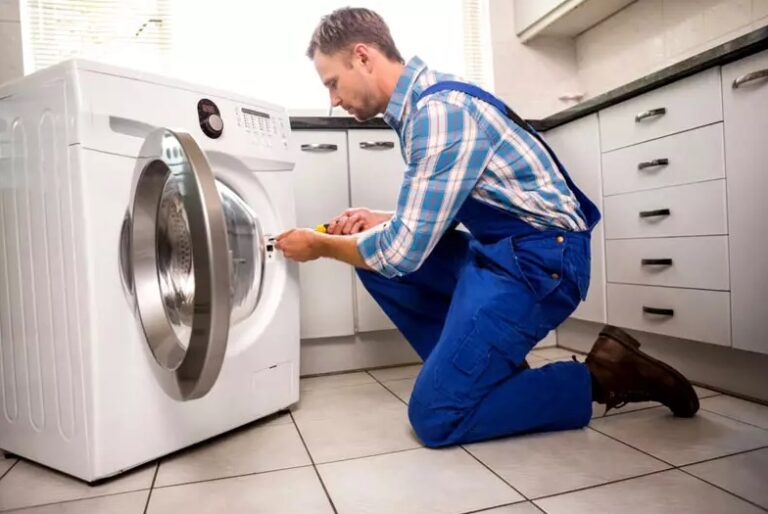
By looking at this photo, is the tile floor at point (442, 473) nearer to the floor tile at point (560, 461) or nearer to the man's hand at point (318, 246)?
the floor tile at point (560, 461)

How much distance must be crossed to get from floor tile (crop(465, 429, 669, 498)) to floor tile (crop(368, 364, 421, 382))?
25.8 inches

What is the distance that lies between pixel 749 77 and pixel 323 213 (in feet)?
4.07

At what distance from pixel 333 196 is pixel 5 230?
94 centimetres

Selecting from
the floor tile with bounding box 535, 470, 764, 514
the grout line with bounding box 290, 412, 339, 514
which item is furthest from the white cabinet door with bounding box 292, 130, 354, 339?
the floor tile with bounding box 535, 470, 764, 514

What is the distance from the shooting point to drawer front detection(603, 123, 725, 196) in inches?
54.8

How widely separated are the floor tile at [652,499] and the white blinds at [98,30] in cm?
215

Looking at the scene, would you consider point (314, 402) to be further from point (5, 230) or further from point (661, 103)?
point (661, 103)

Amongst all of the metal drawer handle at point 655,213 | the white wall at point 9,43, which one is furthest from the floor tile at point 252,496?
the white wall at point 9,43

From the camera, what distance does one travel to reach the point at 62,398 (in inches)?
40.9

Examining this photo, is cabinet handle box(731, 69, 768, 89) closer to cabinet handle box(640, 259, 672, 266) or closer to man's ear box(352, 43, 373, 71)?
cabinet handle box(640, 259, 672, 266)

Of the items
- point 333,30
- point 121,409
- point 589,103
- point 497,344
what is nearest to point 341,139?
point 333,30

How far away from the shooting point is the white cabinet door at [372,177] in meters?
1.82

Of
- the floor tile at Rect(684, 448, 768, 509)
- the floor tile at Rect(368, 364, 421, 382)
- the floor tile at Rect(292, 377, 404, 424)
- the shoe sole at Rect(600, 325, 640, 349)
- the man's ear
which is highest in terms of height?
the man's ear

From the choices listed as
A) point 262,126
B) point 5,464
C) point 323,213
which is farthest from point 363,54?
point 5,464
